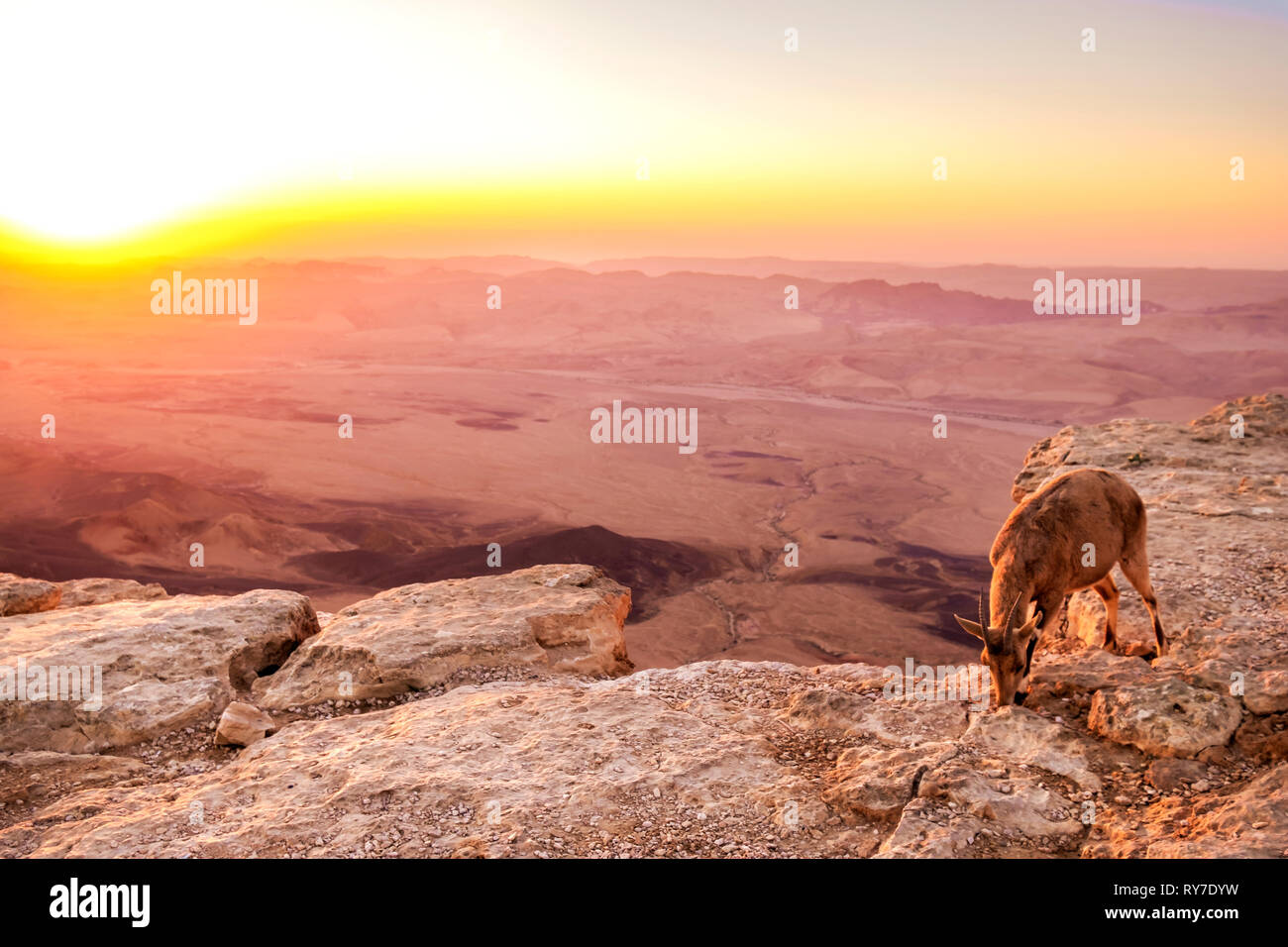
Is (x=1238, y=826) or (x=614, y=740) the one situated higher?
(x=1238, y=826)

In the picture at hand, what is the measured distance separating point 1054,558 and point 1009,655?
101 cm

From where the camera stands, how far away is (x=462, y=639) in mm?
8258

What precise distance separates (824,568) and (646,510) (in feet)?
34.9

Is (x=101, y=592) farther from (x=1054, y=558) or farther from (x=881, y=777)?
(x=1054, y=558)

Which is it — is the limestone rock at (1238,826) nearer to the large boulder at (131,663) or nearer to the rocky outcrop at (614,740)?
the rocky outcrop at (614,740)

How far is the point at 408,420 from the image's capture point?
186 feet

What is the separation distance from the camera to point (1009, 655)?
20.6 ft
